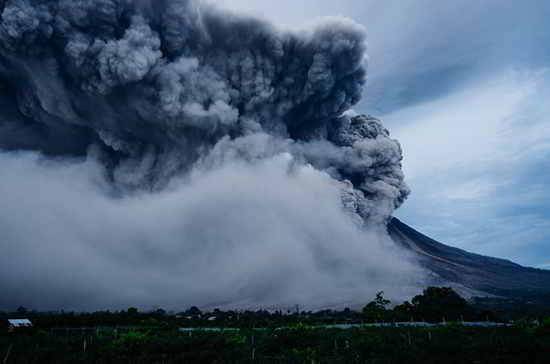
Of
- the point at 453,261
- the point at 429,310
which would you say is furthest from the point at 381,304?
the point at 453,261

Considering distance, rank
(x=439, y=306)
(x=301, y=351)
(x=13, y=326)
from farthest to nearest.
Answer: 1. (x=439, y=306)
2. (x=13, y=326)
3. (x=301, y=351)

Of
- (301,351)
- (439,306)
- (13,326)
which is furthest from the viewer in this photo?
(439,306)

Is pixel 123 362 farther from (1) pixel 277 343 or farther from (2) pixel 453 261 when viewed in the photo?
(2) pixel 453 261

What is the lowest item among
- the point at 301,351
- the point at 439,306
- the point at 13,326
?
the point at 301,351

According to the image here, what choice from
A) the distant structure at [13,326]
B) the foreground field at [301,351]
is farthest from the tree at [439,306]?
the distant structure at [13,326]

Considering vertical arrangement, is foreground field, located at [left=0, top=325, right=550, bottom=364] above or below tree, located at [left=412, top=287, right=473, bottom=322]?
below

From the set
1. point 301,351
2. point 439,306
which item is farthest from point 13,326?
point 439,306

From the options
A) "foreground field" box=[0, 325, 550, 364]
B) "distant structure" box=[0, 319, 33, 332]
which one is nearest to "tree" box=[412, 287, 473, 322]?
"foreground field" box=[0, 325, 550, 364]

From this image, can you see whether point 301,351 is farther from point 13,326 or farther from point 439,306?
point 439,306

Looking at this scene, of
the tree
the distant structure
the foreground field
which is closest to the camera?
the foreground field

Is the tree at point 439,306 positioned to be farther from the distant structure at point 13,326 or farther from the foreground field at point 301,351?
the distant structure at point 13,326

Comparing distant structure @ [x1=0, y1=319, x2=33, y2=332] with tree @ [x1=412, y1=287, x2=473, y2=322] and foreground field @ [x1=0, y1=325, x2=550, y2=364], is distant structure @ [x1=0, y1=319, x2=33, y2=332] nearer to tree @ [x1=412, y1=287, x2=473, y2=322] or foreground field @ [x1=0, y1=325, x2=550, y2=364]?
foreground field @ [x1=0, y1=325, x2=550, y2=364]

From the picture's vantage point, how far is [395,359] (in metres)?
12.3

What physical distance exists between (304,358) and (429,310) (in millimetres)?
35743
